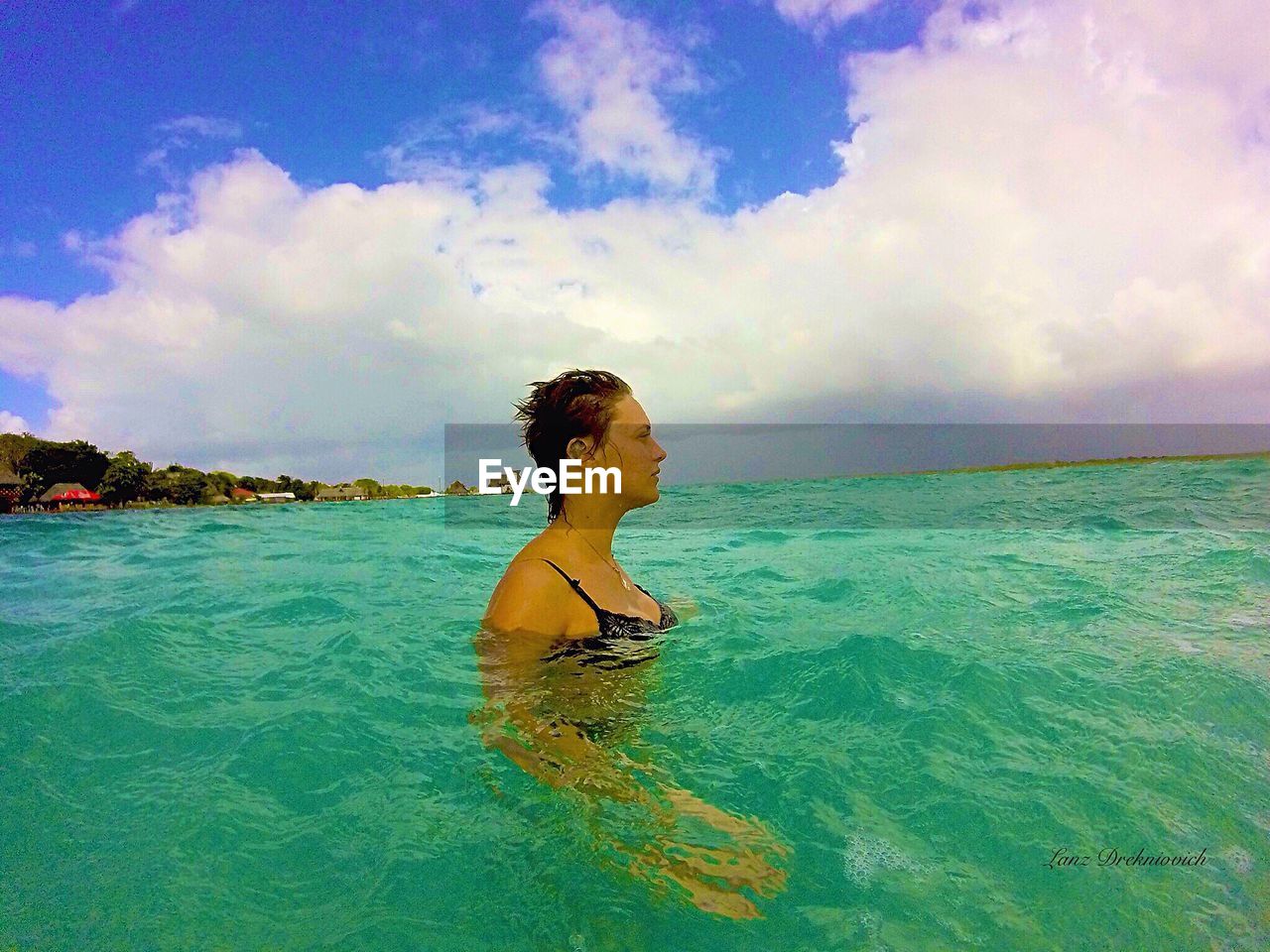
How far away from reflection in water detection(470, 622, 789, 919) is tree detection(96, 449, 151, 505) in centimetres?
8881

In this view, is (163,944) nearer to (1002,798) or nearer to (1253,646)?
(1002,798)

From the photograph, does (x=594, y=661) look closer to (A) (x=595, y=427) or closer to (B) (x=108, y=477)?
(A) (x=595, y=427)

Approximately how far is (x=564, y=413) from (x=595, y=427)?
0.20 metres

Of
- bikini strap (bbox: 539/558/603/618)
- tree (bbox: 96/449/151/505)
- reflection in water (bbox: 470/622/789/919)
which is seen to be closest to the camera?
reflection in water (bbox: 470/622/789/919)

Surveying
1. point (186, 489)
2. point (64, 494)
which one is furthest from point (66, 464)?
point (186, 489)

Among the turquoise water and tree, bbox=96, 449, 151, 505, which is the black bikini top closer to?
the turquoise water

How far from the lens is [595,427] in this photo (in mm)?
3520

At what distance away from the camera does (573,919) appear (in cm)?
171

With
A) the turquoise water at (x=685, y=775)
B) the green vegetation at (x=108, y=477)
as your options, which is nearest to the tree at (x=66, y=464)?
the green vegetation at (x=108, y=477)

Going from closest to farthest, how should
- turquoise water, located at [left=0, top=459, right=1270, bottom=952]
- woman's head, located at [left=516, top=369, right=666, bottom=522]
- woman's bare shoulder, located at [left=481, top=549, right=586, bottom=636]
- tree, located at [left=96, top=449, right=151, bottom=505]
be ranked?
turquoise water, located at [left=0, top=459, right=1270, bottom=952]
woman's bare shoulder, located at [left=481, top=549, right=586, bottom=636]
woman's head, located at [left=516, top=369, right=666, bottom=522]
tree, located at [left=96, top=449, right=151, bottom=505]

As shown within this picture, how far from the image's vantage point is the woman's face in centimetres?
354

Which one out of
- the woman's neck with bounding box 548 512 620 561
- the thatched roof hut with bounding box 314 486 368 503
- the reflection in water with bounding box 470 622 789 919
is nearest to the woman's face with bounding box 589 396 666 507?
the woman's neck with bounding box 548 512 620 561

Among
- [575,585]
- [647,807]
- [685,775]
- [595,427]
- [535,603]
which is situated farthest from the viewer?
[595,427]

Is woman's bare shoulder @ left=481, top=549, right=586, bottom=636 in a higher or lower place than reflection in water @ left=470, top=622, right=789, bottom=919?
higher
